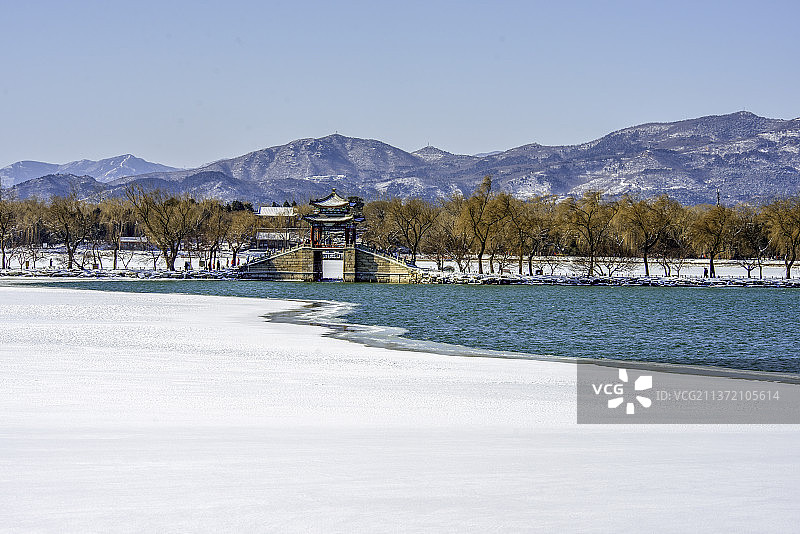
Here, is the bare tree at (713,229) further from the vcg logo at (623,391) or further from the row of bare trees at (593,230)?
the vcg logo at (623,391)

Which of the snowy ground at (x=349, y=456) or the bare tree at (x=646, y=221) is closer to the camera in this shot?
the snowy ground at (x=349, y=456)

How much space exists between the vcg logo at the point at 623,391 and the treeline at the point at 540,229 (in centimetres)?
6356

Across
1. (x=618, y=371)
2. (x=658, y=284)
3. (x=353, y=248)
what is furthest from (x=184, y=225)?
(x=618, y=371)

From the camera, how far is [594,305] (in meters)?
45.0

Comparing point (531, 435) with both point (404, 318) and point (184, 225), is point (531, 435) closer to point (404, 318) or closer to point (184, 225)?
point (404, 318)

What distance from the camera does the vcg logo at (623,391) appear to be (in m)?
11.6

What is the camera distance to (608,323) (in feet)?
106

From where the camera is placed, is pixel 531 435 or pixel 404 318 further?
pixel 404 318

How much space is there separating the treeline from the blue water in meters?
22.6

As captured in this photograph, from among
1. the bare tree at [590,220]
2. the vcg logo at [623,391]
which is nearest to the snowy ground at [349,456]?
the vcg logo at [623,391]

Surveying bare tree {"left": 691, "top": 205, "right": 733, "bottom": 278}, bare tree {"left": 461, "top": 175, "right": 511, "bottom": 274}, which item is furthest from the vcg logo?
bare tree {"left": 691, "top": 205, "right": 733, "bottom": 278}

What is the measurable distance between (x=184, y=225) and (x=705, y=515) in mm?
81380

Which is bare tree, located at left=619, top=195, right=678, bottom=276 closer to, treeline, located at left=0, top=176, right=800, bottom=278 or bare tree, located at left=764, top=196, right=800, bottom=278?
treeline, located at left=0, top=176, right=800, bottom=278

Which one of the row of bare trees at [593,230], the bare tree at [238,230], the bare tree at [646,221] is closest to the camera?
Answer: the row of bare trees at [593,230]
